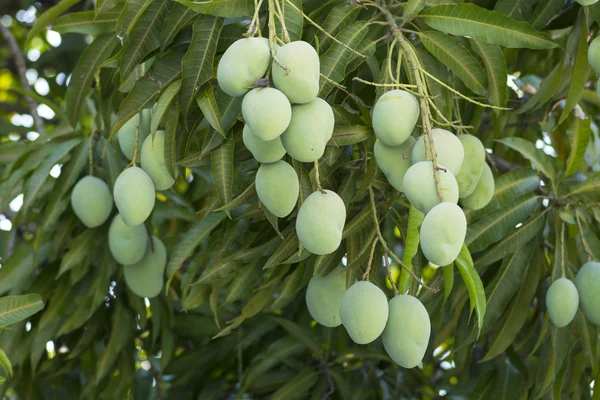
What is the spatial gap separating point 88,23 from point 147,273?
499 millimetres

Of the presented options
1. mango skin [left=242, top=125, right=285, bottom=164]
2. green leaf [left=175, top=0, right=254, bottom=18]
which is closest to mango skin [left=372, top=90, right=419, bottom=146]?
mango skin [left=242, top=125, right=285, bottom=164]

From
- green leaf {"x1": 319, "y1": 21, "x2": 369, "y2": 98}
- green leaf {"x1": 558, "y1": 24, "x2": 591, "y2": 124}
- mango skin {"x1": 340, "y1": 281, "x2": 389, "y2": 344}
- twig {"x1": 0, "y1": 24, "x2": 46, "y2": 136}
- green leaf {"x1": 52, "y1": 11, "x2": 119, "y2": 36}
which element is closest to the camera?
mango skin {"x1": 340, "y1": 281, "x2": 389, "y2": 344}

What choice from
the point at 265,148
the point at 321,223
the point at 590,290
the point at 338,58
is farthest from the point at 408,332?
the point at 590,290

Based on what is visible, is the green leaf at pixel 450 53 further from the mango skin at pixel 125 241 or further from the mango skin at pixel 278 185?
the mango skin at pixel 125 241

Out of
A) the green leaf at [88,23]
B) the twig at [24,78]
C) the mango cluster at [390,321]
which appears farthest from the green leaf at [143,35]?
the twig at [24,78]

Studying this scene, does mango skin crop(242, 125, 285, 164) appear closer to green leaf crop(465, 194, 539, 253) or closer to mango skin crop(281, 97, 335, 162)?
mango skin crop(281, 97, 335, 162)

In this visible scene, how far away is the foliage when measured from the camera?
1081 mm

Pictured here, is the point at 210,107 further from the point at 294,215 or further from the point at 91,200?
the point at 91,200

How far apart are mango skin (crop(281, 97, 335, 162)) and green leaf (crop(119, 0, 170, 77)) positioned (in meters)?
0.36

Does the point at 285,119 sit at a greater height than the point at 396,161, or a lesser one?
greater

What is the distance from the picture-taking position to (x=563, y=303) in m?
1.25

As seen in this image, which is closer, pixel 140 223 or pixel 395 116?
pixel 395 116

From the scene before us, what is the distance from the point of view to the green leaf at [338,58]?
3.36 ft

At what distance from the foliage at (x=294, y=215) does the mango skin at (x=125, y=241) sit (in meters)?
0.11
